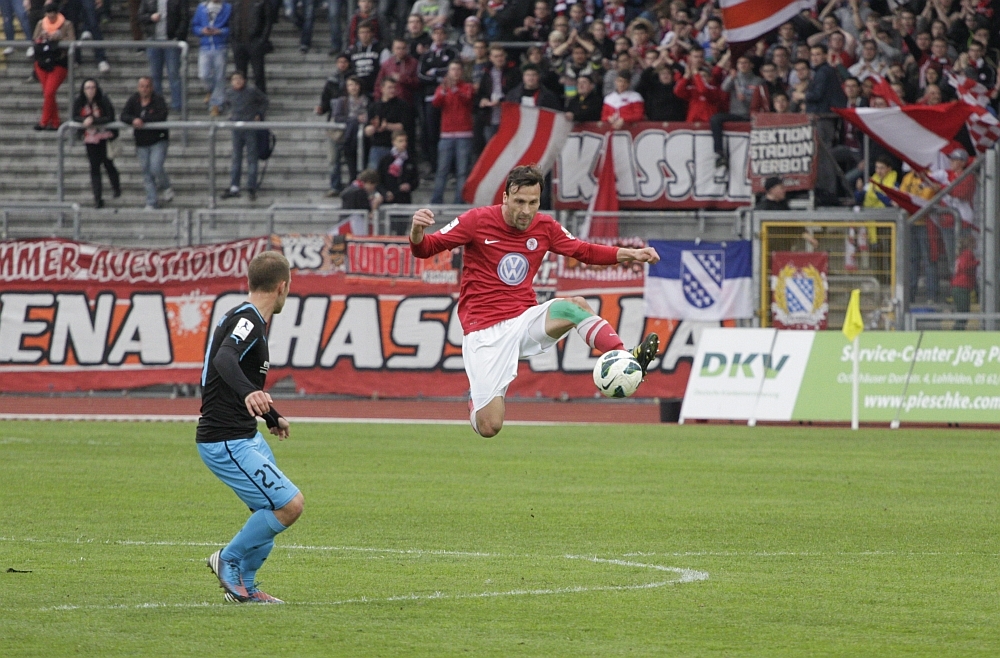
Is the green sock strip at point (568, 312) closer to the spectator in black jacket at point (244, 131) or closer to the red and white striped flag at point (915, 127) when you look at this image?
the red and white striped flag at point (915, 127)

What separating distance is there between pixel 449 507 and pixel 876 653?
681cm

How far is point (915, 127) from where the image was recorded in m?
24.6

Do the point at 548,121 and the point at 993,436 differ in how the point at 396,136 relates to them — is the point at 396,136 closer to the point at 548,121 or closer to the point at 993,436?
the point at 548,121

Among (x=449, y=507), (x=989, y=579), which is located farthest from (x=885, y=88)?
(x=989, y=579)

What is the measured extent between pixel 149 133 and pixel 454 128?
615 centimetres

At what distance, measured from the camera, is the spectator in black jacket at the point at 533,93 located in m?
26.8

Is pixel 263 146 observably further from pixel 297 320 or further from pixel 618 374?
pixel 618 374

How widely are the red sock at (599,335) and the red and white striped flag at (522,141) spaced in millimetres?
14708

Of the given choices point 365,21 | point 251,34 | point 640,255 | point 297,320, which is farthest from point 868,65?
point 640,255

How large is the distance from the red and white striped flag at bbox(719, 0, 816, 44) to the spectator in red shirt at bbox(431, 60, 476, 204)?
15.1ft

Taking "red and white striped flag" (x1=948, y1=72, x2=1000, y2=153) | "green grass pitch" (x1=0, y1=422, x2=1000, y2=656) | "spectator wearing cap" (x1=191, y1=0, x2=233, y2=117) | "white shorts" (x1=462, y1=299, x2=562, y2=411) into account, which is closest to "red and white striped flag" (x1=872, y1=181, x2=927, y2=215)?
"red and white striped flag" (x1=948, y1=72, x2=1000, y2=153)

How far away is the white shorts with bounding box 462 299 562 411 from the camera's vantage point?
470 inches

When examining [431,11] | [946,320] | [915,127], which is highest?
[431,11]

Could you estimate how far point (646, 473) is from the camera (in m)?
16.9
